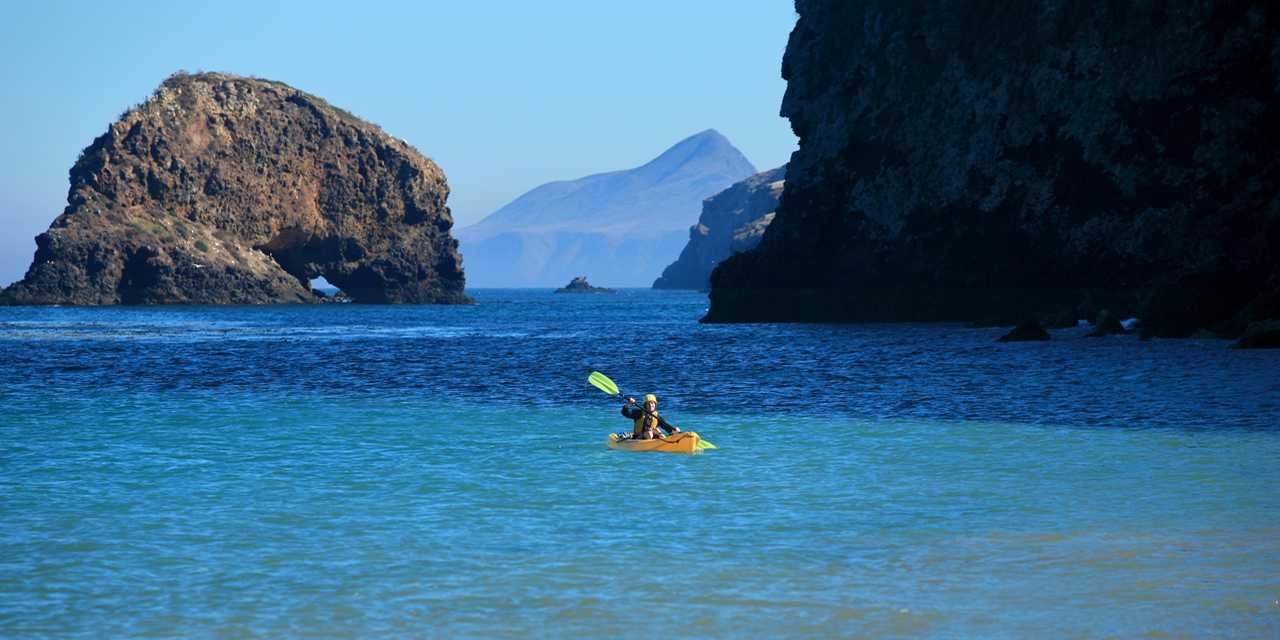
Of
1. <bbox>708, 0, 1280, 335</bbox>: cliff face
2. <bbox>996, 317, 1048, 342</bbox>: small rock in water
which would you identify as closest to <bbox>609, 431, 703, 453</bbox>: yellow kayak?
<bbox>996, 317, 1048, 342</bbox>: small rock in water

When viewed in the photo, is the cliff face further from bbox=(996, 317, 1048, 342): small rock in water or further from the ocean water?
the ocean water

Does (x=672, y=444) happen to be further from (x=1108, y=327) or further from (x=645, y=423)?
(x=1108, y=327)

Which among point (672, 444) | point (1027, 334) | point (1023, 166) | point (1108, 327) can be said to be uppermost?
point (1023, 166)

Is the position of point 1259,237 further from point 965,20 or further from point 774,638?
point 774,638

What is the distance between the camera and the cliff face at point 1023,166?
84.1 metres

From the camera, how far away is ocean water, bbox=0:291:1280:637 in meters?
15.7

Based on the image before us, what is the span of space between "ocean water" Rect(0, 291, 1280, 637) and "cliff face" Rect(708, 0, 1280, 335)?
38462 mm

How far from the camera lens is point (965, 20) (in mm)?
102188

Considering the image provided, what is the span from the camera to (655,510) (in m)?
22.8

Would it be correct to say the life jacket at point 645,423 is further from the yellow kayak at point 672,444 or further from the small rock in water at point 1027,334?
the small rock in water at point 1027,334

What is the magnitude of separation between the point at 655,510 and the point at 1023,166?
79639 millimetres

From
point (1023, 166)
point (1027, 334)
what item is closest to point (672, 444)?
point (1027, 334)

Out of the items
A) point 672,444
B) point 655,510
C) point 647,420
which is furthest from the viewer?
point 647,420

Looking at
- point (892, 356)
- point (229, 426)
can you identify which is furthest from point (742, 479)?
point (892, 356)
